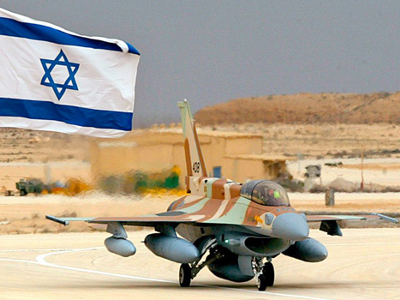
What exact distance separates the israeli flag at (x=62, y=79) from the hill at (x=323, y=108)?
207 ft

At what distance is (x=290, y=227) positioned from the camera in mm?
21469

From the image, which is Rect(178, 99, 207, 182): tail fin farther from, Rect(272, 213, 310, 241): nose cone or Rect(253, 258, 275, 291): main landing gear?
Rect(272, 213, 310, 241): nose cone

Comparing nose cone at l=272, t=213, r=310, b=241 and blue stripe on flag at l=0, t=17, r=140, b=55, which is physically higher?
blue stripe on flag at l=0, t=17, r=140, b=55

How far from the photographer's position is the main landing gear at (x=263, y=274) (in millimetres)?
22531

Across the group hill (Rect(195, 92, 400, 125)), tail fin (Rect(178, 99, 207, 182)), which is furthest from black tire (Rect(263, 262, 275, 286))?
hill (Rect(195, 92, 400, 125))

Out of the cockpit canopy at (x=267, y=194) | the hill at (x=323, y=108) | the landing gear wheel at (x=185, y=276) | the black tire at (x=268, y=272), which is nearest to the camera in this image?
the cockpit canopy at (x=267, y=194)

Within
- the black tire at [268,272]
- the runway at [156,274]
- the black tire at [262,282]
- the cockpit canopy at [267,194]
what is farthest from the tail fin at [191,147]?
the black tire at [262,282]

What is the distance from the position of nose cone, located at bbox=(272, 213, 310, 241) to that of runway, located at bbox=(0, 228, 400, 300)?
49.4 inches

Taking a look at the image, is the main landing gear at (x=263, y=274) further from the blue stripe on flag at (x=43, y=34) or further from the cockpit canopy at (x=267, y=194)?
the blue stripe on flag at (x=43, y=34)

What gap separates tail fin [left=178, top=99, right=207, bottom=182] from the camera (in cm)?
2697

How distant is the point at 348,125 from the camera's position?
4616 inches

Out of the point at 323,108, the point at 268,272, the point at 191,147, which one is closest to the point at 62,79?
the point at 268,272

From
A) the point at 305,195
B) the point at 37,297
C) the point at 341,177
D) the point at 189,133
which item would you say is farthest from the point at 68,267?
the point at 341,177

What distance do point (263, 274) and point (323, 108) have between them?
326ft
